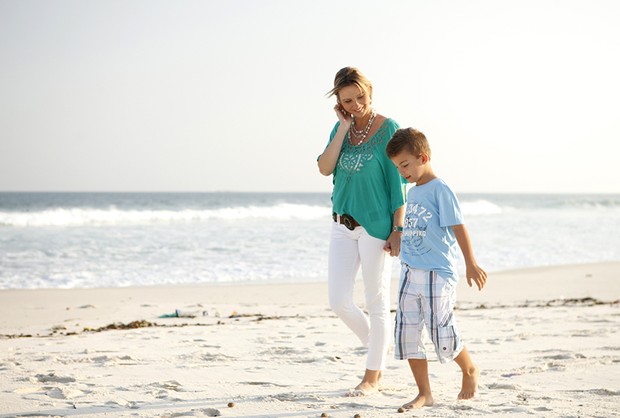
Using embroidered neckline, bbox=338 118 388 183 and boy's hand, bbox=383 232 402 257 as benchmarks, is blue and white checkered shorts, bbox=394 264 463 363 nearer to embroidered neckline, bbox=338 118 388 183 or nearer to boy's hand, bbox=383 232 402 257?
boy's hand, bbox=383 232 402 257

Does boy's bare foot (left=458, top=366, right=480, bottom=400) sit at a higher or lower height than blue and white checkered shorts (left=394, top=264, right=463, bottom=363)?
lower

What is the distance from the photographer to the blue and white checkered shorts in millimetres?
3400

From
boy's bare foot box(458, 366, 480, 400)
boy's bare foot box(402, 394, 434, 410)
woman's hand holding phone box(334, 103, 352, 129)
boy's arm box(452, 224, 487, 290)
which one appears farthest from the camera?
woman's hand holding phone box(334, 103, 352, 129)

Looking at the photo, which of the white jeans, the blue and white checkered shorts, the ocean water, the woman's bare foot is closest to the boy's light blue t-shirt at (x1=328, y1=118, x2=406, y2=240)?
the white jeans

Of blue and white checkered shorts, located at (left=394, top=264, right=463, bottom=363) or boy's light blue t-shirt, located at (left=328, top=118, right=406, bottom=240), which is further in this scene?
boy's light blue t-shirt, located at (left=328, top=118, right=406, bottom=240)

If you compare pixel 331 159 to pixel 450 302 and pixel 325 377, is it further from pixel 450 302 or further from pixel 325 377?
pixel 325 377

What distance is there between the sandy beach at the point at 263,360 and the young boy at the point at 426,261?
0.32 metres

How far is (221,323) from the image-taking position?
21.6ft

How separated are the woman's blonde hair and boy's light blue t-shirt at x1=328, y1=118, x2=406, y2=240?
252 millimetres

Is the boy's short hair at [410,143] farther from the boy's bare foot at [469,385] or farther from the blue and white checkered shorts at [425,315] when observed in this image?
the boy's bare foot at [469,385]

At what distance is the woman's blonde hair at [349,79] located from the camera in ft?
12.1

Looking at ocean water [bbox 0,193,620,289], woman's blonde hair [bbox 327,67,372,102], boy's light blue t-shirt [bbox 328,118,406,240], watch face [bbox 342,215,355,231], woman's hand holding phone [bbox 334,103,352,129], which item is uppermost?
woman's blonde hair [bbox 327,67,372,102]

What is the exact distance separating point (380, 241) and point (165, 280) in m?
7.47

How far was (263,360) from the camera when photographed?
15.9 feet
